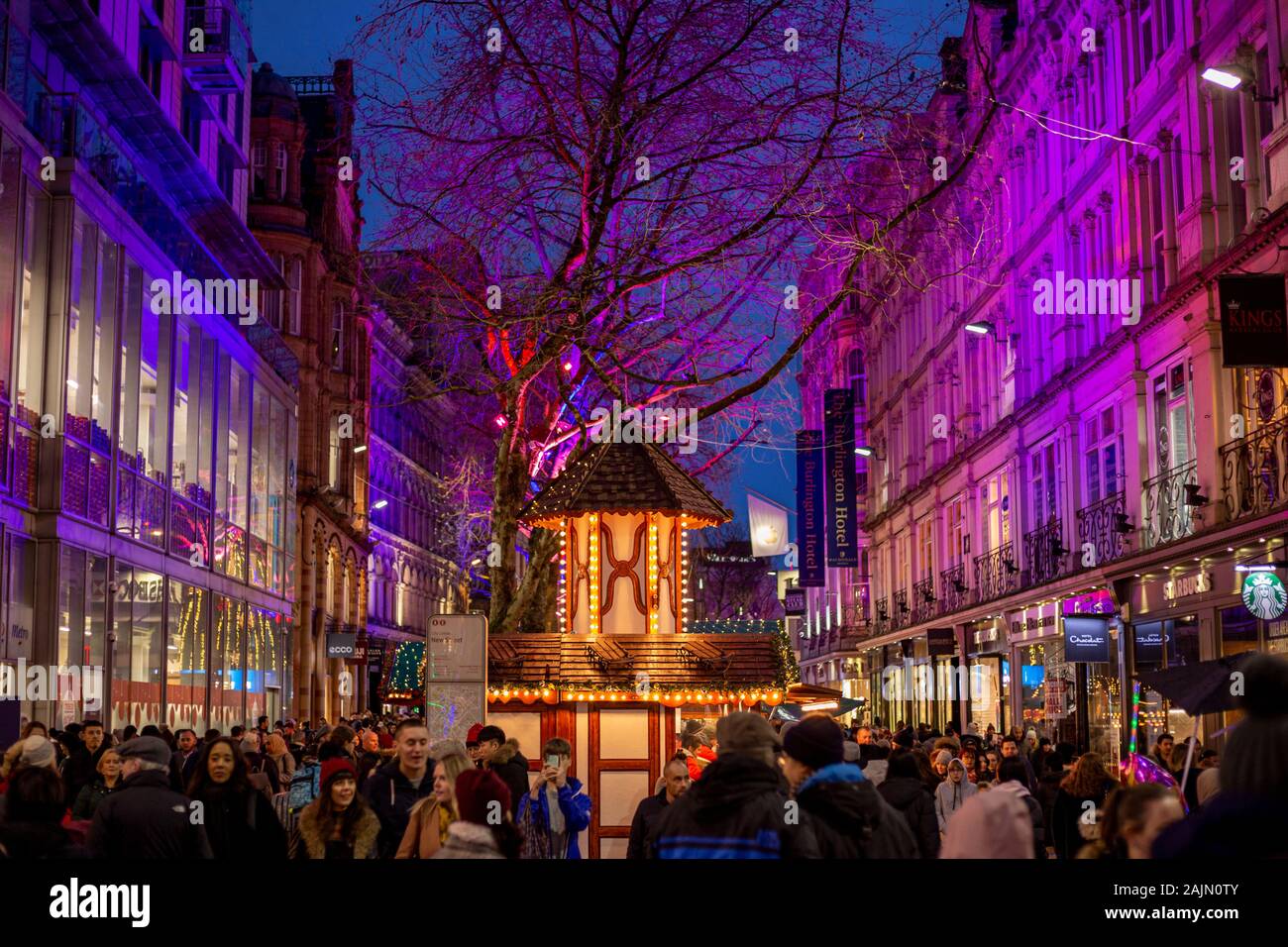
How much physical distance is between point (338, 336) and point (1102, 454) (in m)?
30.6

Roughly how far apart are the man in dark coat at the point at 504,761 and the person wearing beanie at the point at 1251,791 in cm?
723

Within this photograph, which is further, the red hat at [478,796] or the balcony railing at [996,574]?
the balcony railing at [996,574]

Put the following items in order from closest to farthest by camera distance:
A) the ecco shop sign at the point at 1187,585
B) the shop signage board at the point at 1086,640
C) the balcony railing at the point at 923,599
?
1. the ecco shop sign at the point at 1187,585
2. the shop signage board at the point at 1086,640
3. the balcony railing at the point at 923,599

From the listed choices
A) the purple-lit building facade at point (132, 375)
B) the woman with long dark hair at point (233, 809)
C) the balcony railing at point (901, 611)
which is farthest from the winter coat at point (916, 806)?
the balcony railing at point (901, 611)

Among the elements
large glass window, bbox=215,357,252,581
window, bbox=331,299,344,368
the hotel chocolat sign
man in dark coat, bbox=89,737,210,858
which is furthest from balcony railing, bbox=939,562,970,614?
man in dark coat, bbox=89,737,210,858

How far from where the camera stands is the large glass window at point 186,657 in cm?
2808

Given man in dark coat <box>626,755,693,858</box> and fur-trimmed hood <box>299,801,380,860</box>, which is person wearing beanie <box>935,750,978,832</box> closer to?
man in dark coat <box>626,755,693,858</box>

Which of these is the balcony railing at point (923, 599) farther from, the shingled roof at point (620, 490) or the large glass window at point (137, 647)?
the shingled roof at point (620, 490)

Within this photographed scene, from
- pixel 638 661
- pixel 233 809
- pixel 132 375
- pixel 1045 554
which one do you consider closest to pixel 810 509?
pixel 1045 554

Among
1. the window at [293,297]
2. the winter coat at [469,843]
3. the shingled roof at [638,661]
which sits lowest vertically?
the winter coat at [469,843]

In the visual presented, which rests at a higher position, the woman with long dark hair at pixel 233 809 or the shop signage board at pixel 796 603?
the shop signage board at pixel 796 603

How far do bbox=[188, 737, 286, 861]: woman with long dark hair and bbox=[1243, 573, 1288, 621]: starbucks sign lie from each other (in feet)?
49.6

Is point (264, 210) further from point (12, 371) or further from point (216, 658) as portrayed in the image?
point (12, 371)
